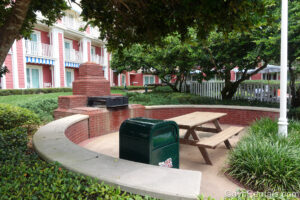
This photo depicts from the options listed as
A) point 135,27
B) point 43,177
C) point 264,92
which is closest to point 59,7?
point 135,27

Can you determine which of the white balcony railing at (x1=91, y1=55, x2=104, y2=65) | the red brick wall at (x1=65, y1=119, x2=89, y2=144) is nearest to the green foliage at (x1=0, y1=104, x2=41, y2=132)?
the red brick wall at (x1=65, y1=119, x2=89, y2=144)

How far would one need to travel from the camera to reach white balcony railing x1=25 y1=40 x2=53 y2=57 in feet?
60.5

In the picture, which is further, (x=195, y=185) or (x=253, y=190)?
(x=253, y=190)

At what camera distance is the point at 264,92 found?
11.8 m

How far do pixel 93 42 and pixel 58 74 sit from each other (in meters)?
7.35

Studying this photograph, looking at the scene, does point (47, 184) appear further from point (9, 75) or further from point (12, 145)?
point (9, 75)

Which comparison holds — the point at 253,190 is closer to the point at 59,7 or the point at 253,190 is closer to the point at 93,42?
the point at 59,7

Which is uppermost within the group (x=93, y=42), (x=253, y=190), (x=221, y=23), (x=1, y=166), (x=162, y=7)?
(x=93, y=42)

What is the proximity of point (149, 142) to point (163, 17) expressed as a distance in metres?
1.85

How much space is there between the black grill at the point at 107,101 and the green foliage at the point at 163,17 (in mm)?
2726

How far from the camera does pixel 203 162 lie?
4.67 m

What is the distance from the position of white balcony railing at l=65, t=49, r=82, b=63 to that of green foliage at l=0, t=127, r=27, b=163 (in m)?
19.7

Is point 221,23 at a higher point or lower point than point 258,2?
lower

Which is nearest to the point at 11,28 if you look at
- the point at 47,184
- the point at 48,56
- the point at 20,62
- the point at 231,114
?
the point at 47,184
